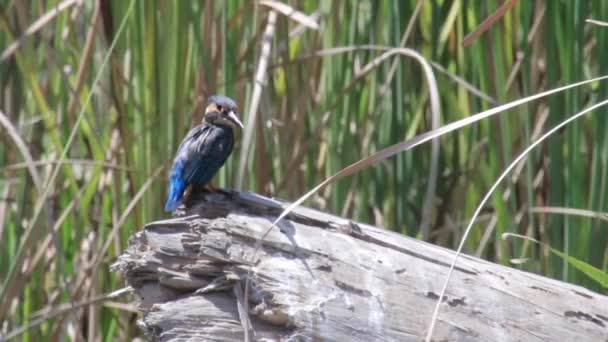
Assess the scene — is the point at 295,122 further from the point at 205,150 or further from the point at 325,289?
the point at 325,289

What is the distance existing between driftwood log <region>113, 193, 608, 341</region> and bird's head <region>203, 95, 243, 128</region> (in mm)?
547

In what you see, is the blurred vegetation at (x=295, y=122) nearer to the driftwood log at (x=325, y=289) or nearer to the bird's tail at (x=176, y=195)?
the bird's tail at (x=176, y=195)

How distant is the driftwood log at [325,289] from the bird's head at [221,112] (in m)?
0.55

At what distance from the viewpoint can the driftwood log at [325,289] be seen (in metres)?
1.54

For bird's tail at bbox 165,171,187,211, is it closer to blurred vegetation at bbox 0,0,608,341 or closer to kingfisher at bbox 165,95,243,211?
kingfisher at bbox 165,95,243,211

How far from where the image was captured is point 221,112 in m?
2.27

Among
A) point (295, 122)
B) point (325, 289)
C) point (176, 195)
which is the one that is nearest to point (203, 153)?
point (176, 195)

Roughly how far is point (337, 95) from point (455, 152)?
1.39 ft

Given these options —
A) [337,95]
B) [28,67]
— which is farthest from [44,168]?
[337,95]

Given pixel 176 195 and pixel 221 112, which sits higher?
pixel 221 112

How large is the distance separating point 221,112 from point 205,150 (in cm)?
15

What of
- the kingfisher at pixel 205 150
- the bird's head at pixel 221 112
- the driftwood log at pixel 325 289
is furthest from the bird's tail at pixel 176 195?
the driftwood log at pixel 325 289

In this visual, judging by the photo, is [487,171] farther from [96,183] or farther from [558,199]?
[96,183]

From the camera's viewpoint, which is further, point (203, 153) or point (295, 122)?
point (295, 122)
